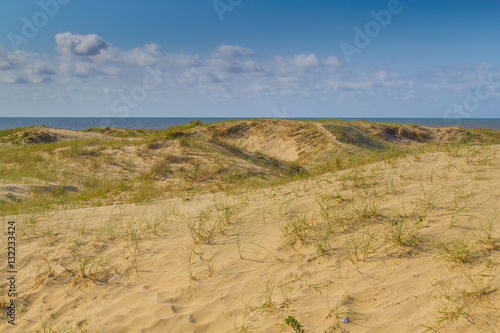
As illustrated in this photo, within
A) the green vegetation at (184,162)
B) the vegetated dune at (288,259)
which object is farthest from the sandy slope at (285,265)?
the green vegetation at (184,162)

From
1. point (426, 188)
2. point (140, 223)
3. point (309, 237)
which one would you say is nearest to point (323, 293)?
point (309, 237)

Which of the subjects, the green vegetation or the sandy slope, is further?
Result: the green vegetation

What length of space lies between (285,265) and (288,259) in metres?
0.12

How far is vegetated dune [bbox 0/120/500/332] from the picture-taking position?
2939 millimetres

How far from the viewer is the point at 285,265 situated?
147 inches

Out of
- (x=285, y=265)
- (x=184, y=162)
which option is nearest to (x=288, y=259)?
(x=285, y=265)

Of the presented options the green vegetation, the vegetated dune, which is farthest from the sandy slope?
the green vegetation

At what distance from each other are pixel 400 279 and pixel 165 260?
2774 mm

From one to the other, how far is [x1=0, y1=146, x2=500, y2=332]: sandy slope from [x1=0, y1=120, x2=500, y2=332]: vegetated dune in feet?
0.05

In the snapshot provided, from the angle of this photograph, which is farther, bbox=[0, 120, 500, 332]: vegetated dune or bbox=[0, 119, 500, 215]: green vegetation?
bbox=[0, 119, 500, 215]: green vegetation

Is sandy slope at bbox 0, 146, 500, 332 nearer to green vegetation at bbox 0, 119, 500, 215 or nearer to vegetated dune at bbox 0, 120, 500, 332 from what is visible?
vegetated dune at bbox 0, 120, 500, 332

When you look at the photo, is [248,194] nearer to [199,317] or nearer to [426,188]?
[426,188]

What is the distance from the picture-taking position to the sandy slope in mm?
2916

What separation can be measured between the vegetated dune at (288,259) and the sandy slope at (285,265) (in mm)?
15
